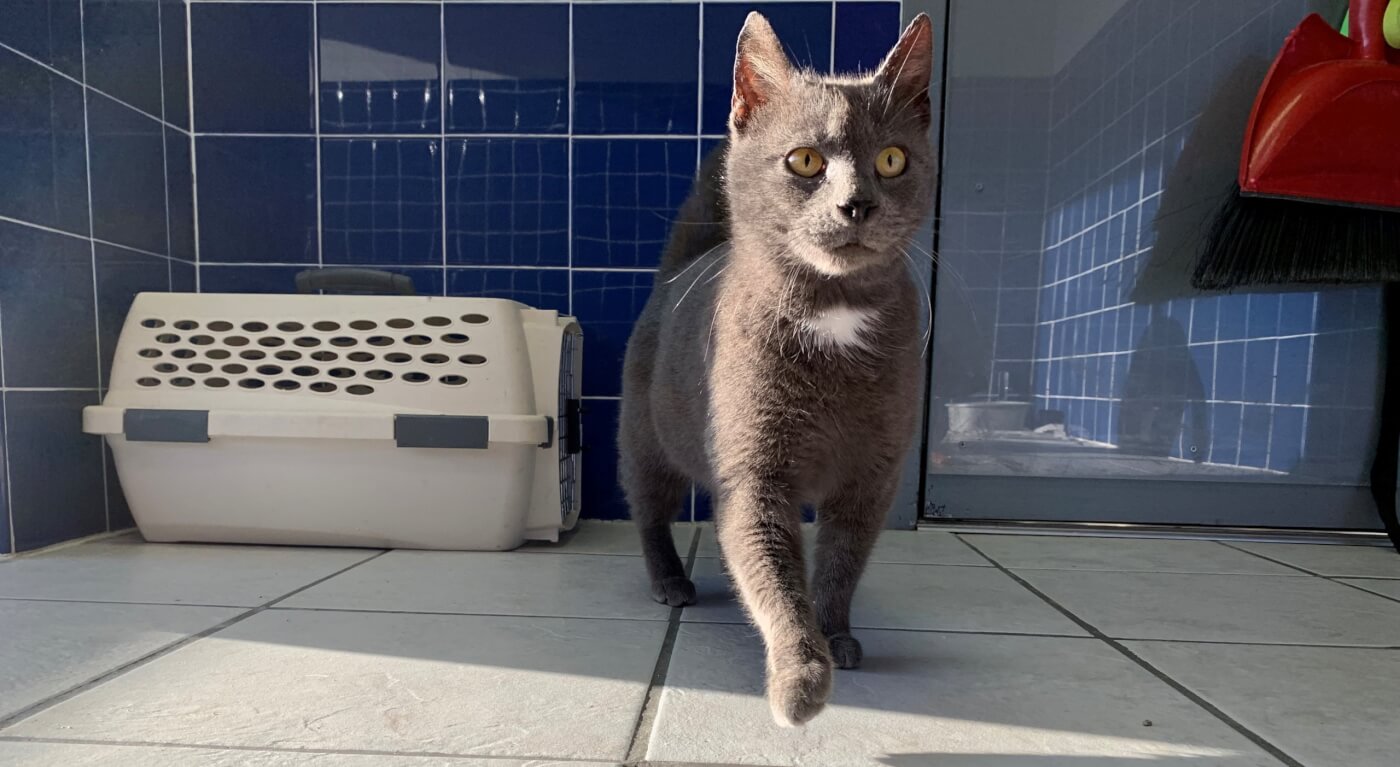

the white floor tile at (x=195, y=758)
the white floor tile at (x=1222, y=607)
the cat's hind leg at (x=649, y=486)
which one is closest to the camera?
the white floor tile at (x=195, y=758)

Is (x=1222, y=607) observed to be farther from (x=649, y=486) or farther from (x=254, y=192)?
(x=254, y=192)

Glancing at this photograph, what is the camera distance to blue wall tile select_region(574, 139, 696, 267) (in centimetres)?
165

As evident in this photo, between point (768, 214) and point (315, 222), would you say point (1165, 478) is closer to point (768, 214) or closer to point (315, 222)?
point (768, 214)

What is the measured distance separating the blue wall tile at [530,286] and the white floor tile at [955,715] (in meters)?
0.97

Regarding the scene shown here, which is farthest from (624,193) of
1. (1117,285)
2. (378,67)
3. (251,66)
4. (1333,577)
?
(1333,577)

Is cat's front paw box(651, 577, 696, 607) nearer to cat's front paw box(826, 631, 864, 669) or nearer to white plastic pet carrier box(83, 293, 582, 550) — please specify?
cat's front paw box(826, 631, 864, 669)

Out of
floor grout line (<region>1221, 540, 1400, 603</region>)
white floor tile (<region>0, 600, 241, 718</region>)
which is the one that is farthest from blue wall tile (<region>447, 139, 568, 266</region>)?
floor grout line (<region>1221, 540, 1400, 603</region>)

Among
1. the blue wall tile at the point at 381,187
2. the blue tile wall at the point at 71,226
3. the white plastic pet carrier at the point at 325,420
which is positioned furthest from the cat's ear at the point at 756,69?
the blue tile wall at the point at 71,226

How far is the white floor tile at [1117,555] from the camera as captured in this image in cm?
132

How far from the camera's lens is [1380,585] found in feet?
4.05

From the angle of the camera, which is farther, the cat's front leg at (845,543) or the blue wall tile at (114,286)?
the blue wall tile at (114,286)

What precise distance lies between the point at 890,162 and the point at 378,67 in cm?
132

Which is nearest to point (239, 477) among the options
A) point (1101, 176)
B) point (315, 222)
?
point (315, 222)

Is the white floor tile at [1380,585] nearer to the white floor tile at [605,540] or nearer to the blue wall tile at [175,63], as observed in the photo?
the white floor tile at [605,540]
